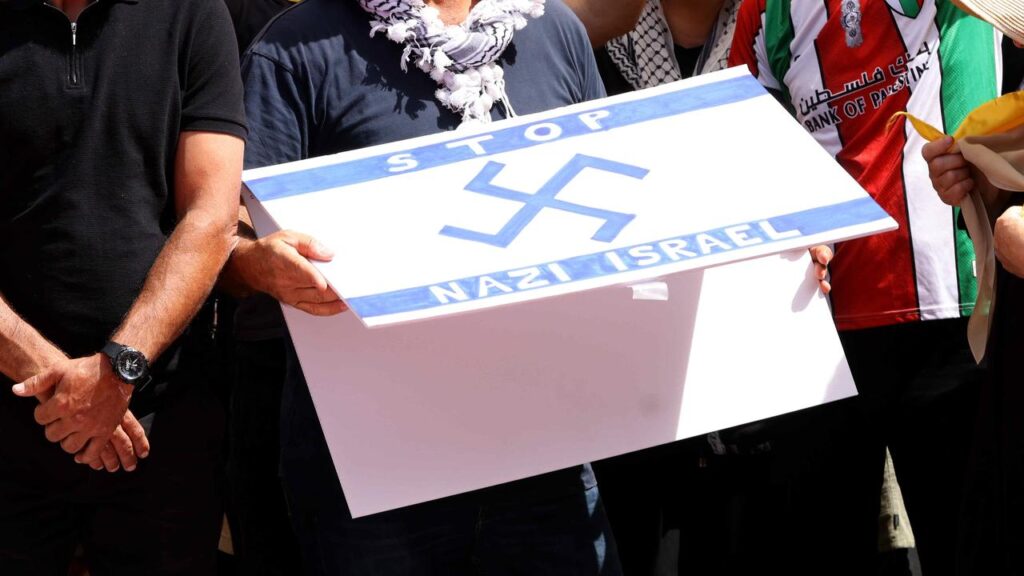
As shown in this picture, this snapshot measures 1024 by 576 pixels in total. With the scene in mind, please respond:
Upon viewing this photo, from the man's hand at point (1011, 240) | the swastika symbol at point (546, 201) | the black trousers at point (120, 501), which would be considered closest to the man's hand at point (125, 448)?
the black trousers at point (120, 501)

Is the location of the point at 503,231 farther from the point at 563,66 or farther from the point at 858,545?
the point at 858,545

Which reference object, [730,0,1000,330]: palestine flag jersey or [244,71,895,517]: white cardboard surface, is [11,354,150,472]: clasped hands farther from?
[730,0,1000,330]: palestine flag jersey

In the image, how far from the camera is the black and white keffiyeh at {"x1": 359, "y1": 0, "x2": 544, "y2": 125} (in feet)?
8.74

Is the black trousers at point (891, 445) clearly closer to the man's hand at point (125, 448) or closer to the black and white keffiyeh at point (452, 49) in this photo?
the black and white keffiyeh at point (452, 49)

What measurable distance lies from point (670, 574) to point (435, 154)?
1.71 meters

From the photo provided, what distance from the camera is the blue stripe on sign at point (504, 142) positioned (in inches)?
97.0

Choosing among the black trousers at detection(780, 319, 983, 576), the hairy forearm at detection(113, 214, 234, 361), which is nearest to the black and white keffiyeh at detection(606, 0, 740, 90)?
the black trousers at detection(780, 319, 983, 576)

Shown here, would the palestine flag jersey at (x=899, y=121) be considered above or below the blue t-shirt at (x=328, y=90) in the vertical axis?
below

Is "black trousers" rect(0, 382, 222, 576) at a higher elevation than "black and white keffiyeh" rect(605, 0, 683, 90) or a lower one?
lower

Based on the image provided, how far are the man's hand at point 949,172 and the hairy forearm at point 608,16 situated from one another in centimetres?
113

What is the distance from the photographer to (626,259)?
2225 mm

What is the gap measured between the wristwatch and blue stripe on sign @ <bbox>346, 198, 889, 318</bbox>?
53 cm

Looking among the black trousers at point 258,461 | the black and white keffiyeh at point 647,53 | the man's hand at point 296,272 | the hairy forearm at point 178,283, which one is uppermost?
the man's hand at point 296,272

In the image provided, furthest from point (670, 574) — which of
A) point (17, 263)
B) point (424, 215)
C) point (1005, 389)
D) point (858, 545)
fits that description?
point (17, 263)
